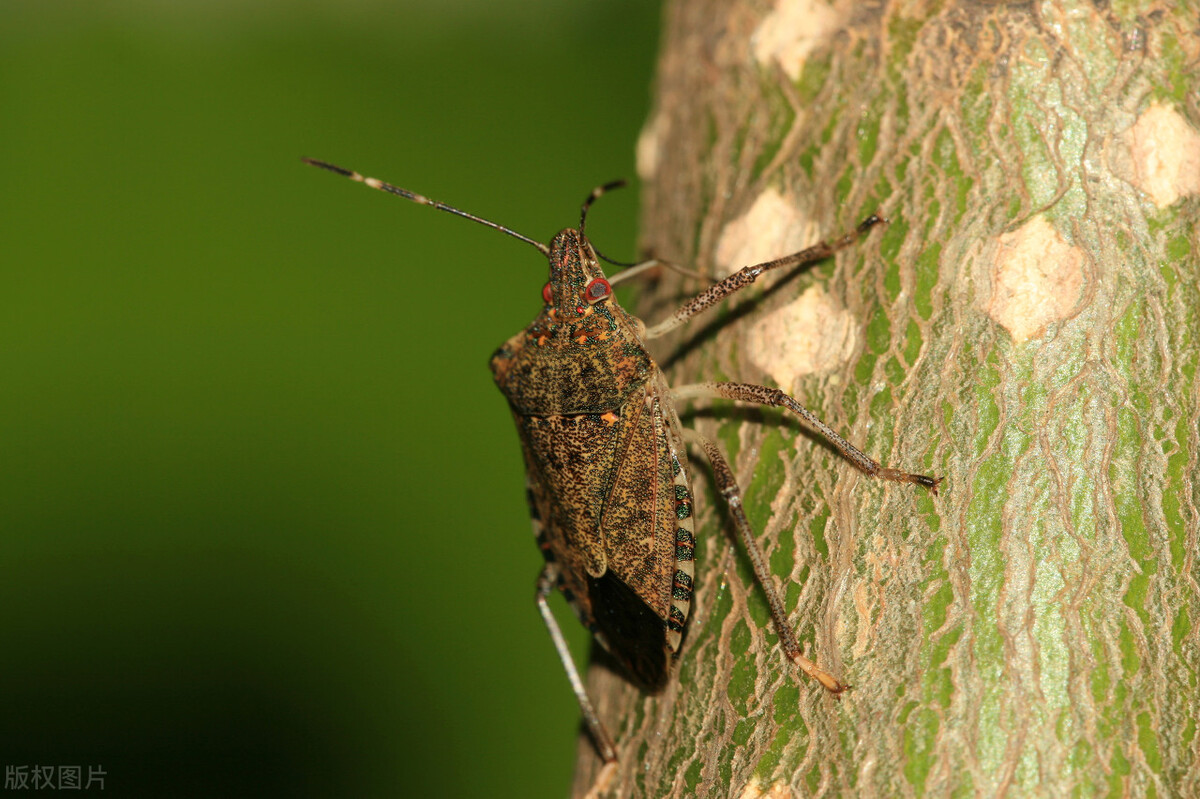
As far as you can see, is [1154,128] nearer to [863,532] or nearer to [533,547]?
[863,532]

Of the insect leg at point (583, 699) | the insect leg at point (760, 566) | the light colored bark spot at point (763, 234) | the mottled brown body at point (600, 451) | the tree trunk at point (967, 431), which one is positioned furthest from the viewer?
the mottled brown body at point (600, 451)

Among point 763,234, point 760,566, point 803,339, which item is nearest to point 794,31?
point 763,234

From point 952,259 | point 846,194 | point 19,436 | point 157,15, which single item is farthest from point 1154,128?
point 157,15

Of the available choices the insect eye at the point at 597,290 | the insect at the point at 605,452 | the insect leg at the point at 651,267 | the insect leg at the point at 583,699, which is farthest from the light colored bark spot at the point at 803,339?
the insect leg at the point at 583,699

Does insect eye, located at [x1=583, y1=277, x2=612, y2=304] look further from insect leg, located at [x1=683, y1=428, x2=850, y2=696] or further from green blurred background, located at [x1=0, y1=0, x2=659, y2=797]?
green blurred background, located at [x1=0, y1=0, x2=659, y2=797]

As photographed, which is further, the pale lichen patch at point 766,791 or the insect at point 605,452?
the insect at point 605,452

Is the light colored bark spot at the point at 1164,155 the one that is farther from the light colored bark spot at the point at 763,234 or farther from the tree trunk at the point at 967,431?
the light colored bark spot at the point at 763,234
